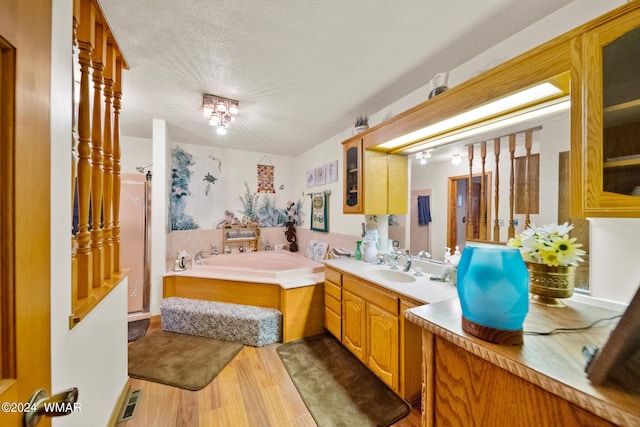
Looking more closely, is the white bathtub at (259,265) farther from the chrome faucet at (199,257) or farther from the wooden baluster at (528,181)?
the wooden baluster at (528,181)

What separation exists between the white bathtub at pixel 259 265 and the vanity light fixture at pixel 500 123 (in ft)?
5.93

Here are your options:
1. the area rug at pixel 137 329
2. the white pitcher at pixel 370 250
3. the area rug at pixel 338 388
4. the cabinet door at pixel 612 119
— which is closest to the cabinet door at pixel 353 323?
the area rug at pixel 338 388

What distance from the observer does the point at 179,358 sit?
6.93ft

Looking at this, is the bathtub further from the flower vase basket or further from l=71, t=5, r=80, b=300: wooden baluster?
the flower vase basket

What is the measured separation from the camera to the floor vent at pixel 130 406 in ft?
4.95

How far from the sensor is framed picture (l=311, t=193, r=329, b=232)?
11.1ft

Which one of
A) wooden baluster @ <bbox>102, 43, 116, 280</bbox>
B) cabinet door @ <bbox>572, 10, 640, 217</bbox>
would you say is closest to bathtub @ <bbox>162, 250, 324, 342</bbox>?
wooden baluster @ <bbox>102, 43, 116, 280</bbox>

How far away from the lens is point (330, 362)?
207 centimetres

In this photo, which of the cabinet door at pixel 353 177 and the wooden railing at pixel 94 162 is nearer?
the wooden railing at pixel 94 162

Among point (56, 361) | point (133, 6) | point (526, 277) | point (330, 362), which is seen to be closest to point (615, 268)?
point (526, 277)

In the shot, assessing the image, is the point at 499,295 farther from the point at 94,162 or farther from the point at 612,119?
the point at 94,162

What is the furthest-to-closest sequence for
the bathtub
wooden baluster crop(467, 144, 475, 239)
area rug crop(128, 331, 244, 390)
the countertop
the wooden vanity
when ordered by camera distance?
1. the bathtub
2. area rug crop(128, 331, 244, 390)
3. wooden baluster crop(467, 144, 475, 239)
4. the countertop
5. the wooden vanity

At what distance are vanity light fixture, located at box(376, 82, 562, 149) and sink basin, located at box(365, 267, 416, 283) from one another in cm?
110

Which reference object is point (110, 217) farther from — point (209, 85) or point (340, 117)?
point (340, 117)
